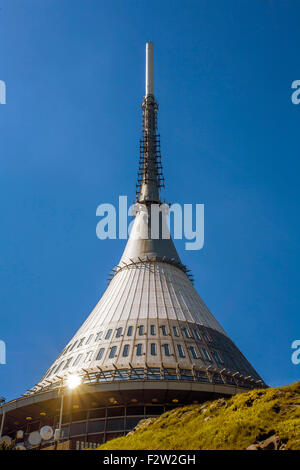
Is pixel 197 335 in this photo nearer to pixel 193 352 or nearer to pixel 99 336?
pixel 193 352

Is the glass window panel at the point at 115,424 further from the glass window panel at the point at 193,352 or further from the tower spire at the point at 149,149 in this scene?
the tower spire at the point at 149,149

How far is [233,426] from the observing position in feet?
69.5

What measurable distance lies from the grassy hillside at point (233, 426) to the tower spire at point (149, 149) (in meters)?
43.2

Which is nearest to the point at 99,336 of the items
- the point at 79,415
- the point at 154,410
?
the point at 79,415

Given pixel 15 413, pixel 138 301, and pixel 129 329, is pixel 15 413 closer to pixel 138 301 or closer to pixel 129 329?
pixel 129 329

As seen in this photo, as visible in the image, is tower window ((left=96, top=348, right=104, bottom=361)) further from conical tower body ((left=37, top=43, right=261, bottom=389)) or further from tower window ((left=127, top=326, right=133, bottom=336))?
tower window ((left=127, top=326, right=133, bottom=336))

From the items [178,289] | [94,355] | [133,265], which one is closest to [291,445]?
[94,355]

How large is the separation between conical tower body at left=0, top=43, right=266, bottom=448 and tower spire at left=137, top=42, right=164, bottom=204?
481 inches

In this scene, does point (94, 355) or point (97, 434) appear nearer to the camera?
point (97, 434)

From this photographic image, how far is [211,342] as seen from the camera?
4488cm

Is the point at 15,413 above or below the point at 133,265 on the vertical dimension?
below

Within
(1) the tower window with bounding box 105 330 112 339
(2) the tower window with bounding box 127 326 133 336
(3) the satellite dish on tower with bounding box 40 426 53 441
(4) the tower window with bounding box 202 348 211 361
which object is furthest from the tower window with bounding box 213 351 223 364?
(3) the satellite dish on tower with bounding box 40 426 53 441
